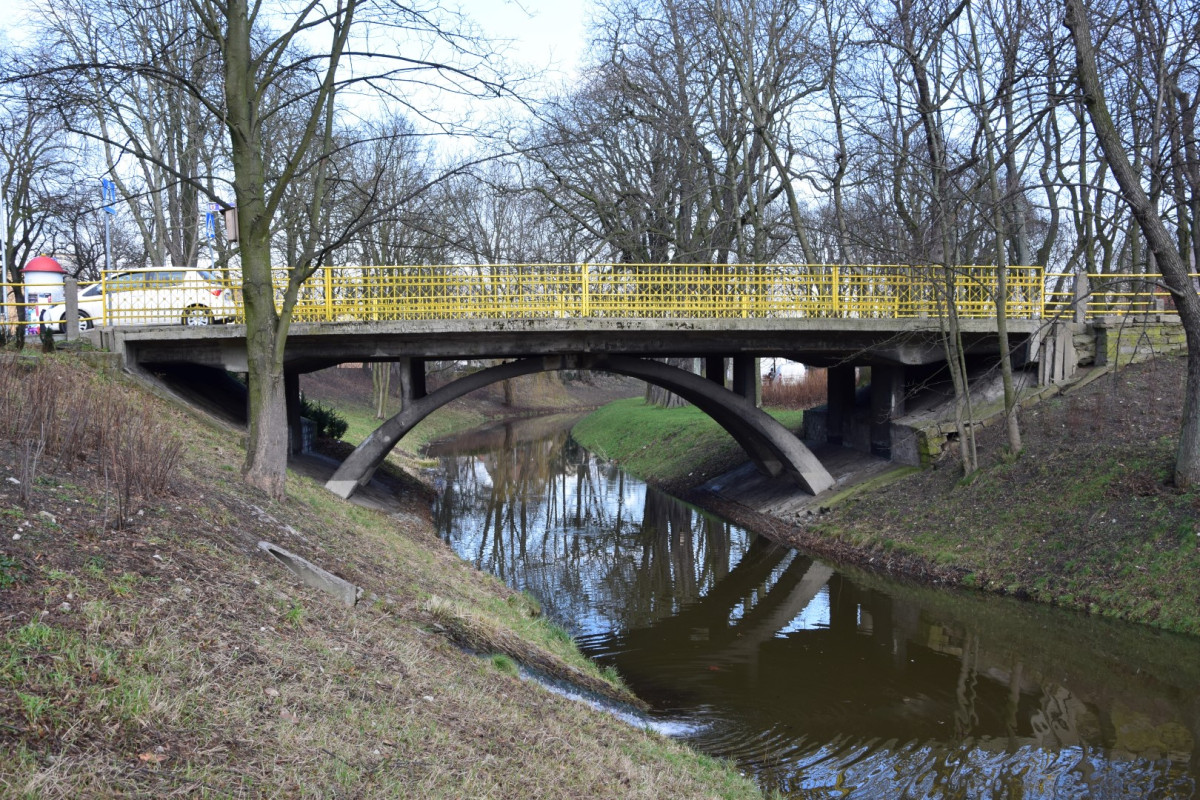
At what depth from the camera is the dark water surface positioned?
7.28m

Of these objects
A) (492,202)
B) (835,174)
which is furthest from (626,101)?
(492,202)

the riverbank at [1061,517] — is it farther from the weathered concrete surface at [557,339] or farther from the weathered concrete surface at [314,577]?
the weathered concrete surface at [314,577]

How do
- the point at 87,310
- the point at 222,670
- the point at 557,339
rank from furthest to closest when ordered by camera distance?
Result: the point at 87,310, the point at 557,339, the point at 222,670

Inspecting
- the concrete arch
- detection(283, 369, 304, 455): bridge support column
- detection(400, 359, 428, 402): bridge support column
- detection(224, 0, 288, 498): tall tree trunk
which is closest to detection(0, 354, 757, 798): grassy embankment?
detection(224, 0, 288, 498): tall tree trunk

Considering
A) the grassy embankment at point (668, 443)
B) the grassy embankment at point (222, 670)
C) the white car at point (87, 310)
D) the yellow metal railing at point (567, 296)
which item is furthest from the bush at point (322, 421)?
the grassy embankment at point (222, 670)

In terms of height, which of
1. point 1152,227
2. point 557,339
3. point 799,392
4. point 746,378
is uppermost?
point 1152,227

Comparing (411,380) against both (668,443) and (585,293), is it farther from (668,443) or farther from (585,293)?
(668,443)

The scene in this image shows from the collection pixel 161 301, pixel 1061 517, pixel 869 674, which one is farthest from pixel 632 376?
pixel 869 674

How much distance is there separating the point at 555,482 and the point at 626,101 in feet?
36.4

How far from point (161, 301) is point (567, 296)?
722 centimetres

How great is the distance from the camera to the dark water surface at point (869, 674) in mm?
7277

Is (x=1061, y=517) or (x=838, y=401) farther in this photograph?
(x=838, y=401)

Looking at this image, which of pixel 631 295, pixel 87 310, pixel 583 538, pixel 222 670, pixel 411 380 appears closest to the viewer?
pixel 222 670

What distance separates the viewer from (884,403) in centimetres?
1872
